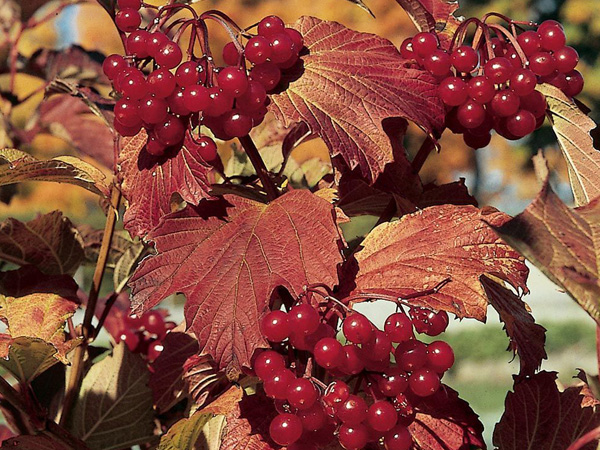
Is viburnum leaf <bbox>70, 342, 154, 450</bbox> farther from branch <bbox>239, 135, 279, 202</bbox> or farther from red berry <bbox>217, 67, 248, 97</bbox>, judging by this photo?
red berry <bbox>217, 67, 248, 97</bbox>

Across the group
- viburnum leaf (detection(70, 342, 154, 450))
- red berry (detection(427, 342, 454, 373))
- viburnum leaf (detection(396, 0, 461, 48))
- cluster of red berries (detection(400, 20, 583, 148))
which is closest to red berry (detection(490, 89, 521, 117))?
cluster of red berries (detection(400, 20, 583, 148))

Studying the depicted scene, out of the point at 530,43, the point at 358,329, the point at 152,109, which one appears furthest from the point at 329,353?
the point at 530,43

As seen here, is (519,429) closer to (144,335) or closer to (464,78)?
(464,78)

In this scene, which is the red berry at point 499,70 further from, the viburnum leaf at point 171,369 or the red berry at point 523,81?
the viburnum leaf at point 171,369

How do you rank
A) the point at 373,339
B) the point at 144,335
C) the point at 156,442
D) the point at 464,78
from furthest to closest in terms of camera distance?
the point at 144,335 → the point at 156,442 → the point at 464,78 → the point at 373,339

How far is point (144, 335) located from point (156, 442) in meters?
0.23

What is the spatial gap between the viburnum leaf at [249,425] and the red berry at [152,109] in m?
0.25

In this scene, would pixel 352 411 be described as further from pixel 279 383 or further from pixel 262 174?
pixel 262 174

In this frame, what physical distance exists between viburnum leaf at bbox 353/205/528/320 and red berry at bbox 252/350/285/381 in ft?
0.30

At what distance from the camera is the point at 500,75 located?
27.6 inches

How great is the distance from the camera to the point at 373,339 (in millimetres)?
630

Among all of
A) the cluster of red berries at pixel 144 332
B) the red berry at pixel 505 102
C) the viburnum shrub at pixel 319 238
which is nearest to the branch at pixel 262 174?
the viburnum shrub at pixel 319 238

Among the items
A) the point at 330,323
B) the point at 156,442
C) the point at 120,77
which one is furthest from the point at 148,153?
the point at 156,442

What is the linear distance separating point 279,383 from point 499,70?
0.32 m
